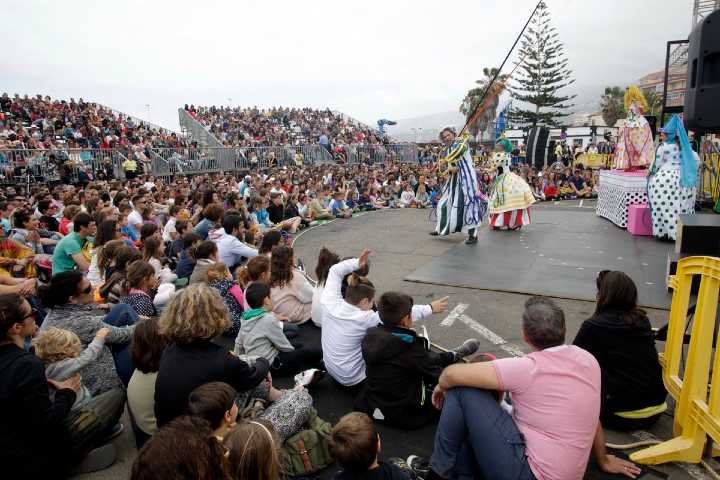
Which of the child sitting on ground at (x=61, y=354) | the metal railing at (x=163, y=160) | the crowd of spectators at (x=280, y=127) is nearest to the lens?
the child sitting on ground at (x=61, y=354)

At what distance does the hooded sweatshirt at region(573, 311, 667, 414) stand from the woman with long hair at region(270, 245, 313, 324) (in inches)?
98.6

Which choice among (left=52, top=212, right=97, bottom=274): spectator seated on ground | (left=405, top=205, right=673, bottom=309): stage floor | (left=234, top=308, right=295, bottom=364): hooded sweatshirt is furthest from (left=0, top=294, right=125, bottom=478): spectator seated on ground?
(left=405, top=205, right=673, bottom=309): stage floor

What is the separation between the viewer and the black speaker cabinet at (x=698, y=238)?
5.06 m

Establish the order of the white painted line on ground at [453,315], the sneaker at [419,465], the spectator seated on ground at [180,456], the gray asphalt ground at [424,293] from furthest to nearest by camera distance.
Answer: the white painted line on ground at [453,315] < the gray asphalt ground at [424,293] < the sneaker at [419,465] < the spectator seated on ground at [180,456]

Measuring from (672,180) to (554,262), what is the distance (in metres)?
2.75

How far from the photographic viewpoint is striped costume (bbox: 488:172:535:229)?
382 inches

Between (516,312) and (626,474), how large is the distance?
261cm

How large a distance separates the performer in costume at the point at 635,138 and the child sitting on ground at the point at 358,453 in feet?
31.2

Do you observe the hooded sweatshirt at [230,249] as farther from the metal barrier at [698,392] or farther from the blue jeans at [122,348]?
the metal barrier at [698,392]

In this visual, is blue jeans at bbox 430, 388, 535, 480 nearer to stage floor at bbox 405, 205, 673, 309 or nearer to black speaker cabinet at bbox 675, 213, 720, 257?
stage floor at bbox 405, 205, 673, 309

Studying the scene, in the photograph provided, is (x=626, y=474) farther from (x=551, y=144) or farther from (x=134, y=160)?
(x=551, y=144)

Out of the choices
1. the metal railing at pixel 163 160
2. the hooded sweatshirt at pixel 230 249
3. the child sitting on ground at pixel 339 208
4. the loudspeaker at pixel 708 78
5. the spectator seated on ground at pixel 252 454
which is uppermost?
the loudspeaker at pixel 708 78

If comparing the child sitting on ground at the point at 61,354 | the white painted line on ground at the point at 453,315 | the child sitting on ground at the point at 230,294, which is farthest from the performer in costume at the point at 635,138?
the child sitting on ground at the point at 61,354

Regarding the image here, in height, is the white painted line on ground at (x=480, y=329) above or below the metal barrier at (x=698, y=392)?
below
